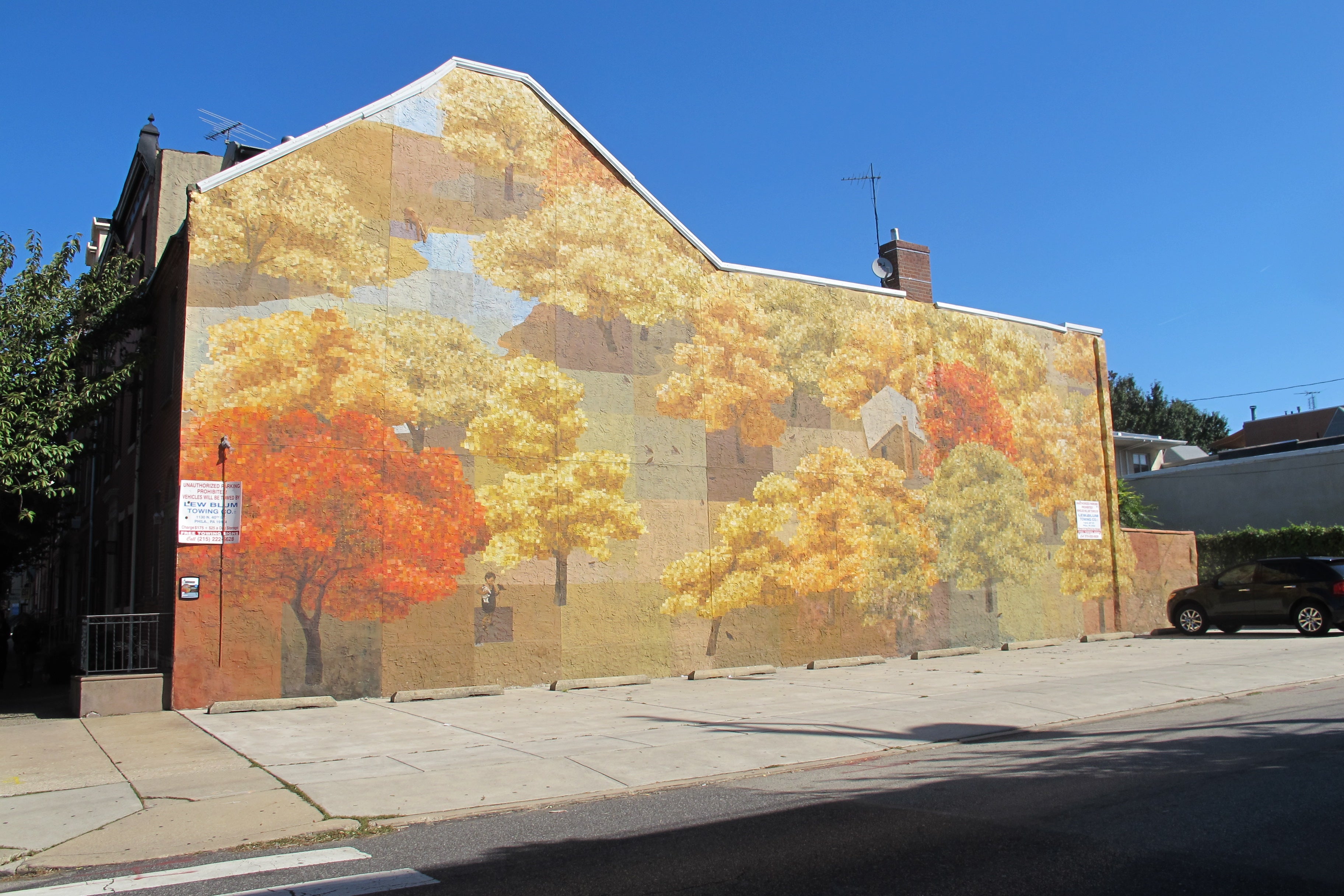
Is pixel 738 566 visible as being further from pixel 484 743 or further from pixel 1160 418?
pixel 1160 418

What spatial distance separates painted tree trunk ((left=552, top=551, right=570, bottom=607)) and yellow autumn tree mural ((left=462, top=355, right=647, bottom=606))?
0.5 inches

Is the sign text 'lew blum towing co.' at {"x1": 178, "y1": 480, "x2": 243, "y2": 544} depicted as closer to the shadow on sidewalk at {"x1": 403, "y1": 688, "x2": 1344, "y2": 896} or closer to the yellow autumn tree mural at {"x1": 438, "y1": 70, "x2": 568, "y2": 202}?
the yellow autumn tree mural at {"x1": 438, "y1": 70, "x2": 568, "y2": 202}

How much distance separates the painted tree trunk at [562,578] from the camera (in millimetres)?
16594

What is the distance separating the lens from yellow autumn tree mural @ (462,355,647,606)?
16328 mm

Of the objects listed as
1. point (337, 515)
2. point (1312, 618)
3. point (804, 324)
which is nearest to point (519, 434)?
point (337, 515)

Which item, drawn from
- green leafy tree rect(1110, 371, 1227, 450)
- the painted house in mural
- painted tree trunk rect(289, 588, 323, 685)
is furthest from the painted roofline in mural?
green leafy tree rect(1110, 371, 1227, 450)

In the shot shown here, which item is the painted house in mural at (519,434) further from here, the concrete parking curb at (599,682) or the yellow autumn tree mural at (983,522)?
the concrete parking curb at (599,682)

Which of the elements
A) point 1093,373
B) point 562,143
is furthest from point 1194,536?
point 562,143

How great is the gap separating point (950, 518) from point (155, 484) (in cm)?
1545

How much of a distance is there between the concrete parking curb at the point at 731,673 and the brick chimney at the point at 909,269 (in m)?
9.34

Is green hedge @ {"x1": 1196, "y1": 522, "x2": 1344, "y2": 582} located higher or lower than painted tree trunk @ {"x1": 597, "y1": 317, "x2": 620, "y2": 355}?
lower

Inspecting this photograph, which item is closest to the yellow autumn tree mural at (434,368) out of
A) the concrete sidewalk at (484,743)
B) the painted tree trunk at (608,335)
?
the painted tree trunk at (608,335)

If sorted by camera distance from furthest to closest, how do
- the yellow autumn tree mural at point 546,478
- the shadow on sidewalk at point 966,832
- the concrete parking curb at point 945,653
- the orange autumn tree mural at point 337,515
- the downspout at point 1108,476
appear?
the downspout at point 1108,476, the concrete parking curb at point 945,653, the yellow autumn tree mural at point 546,478, the orange autumn tree mural at point 337,515, the shadow on sidewalk at point 966,832

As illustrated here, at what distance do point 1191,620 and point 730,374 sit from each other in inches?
509
